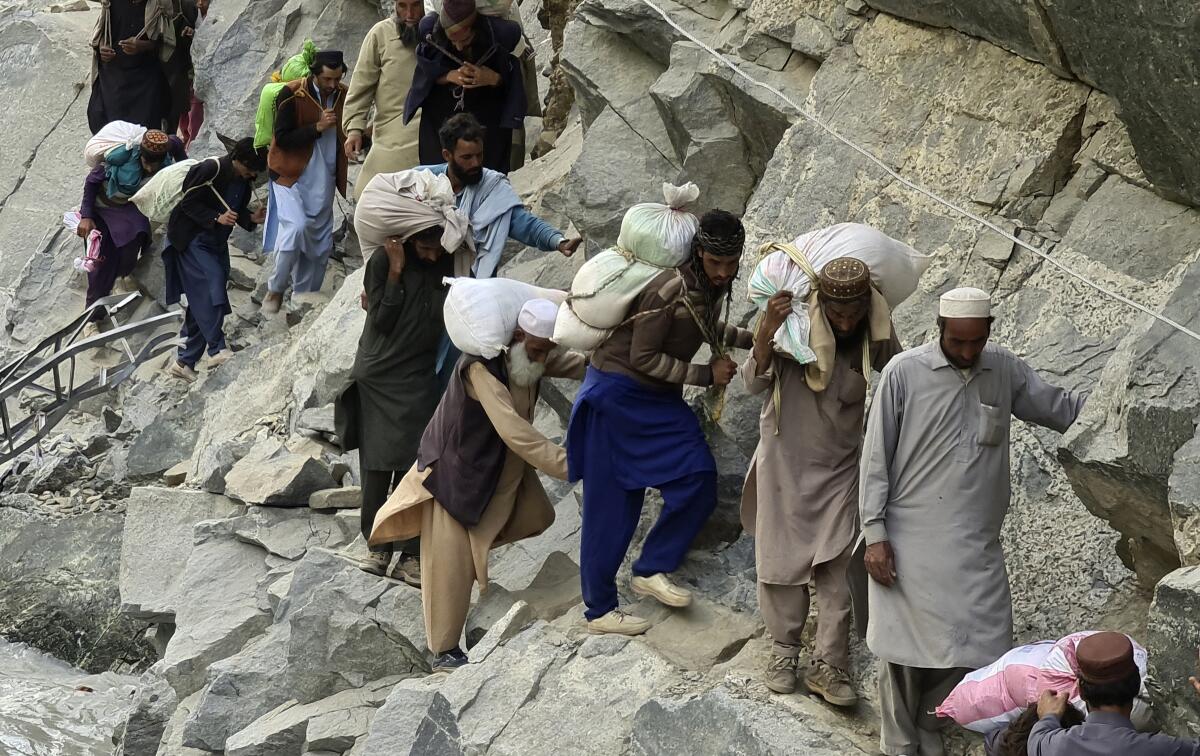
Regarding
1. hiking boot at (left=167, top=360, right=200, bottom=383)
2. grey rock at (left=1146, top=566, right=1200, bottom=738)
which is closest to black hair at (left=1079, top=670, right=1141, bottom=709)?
grey rock at (left=1146, top=566, right=1200, bottom=738)

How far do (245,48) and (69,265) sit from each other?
94.9 inches

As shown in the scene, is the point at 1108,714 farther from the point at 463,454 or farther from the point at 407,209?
the point at 407,209

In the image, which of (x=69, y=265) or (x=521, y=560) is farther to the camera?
(x=69, y=265)

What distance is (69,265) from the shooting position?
14.4 metres

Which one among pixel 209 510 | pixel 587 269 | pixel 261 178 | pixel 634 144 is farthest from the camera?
pixel 261 178

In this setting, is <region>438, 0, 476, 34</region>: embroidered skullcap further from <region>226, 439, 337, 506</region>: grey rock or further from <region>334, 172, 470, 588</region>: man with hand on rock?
<region>226, 439, 337, 506</region>: grey rock

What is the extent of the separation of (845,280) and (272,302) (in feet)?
22.7

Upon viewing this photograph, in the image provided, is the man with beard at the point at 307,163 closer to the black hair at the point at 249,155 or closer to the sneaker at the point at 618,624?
the black hair at the point at 249,155

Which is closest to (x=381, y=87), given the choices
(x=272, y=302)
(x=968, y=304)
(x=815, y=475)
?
(x=272, y=302)

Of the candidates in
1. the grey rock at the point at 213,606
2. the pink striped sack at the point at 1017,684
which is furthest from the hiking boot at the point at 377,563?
the pink striped sack at the point at 1017,684

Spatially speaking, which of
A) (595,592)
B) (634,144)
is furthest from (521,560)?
(634,144)

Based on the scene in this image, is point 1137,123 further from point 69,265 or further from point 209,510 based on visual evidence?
point 69,265

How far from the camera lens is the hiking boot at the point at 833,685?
5484 mm

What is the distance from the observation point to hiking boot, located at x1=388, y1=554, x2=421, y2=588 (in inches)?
288
